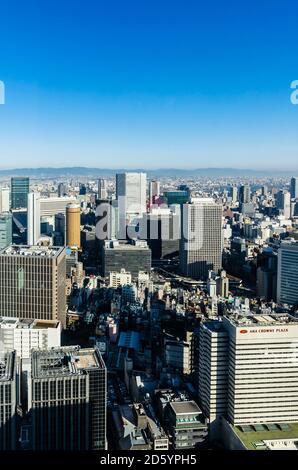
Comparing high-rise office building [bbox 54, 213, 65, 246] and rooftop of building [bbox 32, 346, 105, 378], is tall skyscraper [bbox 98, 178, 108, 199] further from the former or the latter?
rooftop of building [bbox 32, 346, 105, 378]

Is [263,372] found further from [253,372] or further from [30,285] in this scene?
[30,285]

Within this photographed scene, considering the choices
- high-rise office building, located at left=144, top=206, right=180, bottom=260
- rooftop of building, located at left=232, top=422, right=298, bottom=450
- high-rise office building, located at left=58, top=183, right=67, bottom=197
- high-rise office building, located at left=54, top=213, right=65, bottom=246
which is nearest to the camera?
rooftop of building, located at left=232, top=422, right=298, bottom=450

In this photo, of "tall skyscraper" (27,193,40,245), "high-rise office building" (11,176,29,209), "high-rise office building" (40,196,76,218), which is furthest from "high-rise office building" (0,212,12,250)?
"high-rise office building" (40,196,76,218)

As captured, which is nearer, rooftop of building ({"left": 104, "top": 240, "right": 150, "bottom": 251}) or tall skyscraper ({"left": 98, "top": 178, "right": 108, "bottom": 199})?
rooftop of building ({"left": 104, "top": 240, "right": 150, "bottom": 251})

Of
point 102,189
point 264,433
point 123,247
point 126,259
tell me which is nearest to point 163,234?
point 123,247

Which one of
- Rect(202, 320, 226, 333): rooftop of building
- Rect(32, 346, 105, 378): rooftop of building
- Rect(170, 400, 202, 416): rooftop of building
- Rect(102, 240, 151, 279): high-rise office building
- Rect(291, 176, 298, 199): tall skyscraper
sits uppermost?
Rect(291, 176, 298, 199): tall skyscraper

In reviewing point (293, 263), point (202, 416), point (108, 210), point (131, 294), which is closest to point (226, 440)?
point (202, 416)
